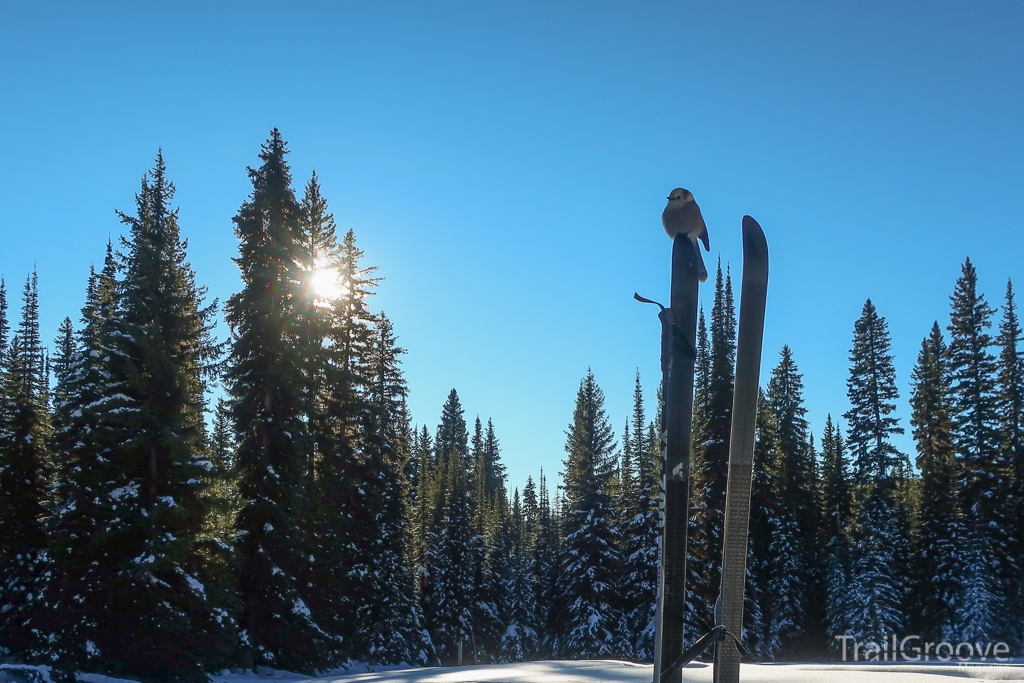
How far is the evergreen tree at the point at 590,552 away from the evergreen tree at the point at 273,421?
15.9 metres

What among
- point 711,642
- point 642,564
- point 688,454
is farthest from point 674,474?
point 642,564

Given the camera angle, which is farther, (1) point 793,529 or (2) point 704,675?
(1) point 793,529

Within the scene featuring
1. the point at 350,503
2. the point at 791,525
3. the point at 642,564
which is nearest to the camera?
the point at 350,503

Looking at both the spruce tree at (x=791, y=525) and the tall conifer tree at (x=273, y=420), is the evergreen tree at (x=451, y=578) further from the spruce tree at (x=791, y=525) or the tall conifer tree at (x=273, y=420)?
the tall conifer tree at (x=273, y=420)

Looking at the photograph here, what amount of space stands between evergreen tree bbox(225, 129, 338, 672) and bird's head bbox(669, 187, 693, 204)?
57.2ft

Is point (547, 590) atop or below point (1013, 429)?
below

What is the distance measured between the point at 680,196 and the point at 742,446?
8.63 ft

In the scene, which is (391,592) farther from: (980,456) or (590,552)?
(980,456)

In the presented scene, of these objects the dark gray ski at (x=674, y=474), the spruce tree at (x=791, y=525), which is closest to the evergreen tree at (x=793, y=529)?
the spruce tree at (x=791, y=525)

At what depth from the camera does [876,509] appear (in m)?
42.1

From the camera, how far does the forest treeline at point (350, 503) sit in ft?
63.4

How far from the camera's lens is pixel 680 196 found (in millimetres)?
8141

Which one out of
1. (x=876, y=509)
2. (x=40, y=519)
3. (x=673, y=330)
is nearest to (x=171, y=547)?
(x=40, y=519)

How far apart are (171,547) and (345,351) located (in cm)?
2068
